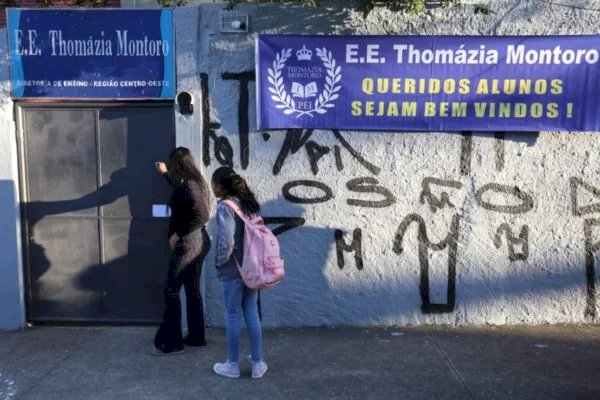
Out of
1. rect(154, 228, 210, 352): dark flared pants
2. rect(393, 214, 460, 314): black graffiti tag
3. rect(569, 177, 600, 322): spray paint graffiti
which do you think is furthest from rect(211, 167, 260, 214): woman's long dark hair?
rect(569, 177, 600, 322): spray paint graffiti

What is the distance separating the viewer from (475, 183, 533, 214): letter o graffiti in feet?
18.1

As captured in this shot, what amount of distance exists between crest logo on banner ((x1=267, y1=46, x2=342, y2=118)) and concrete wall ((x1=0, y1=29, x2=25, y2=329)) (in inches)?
94.5

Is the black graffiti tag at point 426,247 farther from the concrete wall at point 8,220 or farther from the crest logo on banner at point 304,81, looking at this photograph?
the concrete wall at point 8,220

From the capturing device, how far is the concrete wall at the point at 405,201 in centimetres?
545

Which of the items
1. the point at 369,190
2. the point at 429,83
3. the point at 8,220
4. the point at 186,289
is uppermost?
the point at 429,83

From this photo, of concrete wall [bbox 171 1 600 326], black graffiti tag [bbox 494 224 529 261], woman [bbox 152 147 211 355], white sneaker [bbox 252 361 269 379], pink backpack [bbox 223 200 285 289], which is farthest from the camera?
black graffiti tag [bbox 494 224 529 261]

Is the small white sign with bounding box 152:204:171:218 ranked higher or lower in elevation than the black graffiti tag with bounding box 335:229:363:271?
higher

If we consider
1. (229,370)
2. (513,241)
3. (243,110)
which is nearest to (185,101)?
(243,110)

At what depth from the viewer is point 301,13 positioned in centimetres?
543

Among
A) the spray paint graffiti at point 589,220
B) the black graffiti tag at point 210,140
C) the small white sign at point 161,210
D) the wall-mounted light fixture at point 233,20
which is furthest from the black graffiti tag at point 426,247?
the wall-mounted light fixture at point 233,20

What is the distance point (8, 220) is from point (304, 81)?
2997 millimetres

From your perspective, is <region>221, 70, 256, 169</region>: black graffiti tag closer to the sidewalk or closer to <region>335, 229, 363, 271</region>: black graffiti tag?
<region>335, 229, 363, 271</region>: black graffiti tag

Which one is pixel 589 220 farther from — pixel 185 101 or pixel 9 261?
pixel 9 261

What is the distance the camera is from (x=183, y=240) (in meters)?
4.88
